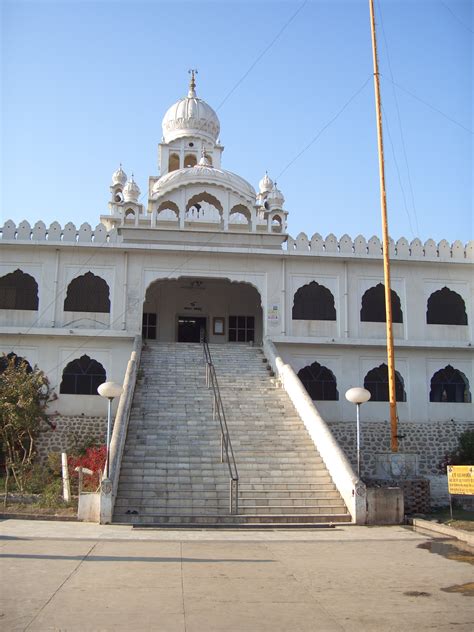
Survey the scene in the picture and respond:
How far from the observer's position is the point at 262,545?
10508 millimetres

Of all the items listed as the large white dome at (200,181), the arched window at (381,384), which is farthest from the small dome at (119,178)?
the arched window at (381,384)

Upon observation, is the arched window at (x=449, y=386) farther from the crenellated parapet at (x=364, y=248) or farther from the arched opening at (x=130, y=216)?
the arched opening at (x=130, y=216)

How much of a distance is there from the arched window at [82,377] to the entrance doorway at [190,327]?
530 centimetres

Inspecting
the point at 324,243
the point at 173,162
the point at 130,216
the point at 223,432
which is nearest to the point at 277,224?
the point at 324,243

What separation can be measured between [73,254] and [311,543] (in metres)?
15.2

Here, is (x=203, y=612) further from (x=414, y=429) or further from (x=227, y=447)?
(x=414, y=429)

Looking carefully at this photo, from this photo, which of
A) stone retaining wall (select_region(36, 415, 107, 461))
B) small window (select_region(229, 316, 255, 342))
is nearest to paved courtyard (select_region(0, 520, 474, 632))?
stone retaining wall (select_region(36, 415, 107, 461))

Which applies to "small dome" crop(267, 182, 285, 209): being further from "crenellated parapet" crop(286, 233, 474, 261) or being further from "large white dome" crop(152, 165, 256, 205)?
"crenellated parapet" crop(286, 233, 474, 261)

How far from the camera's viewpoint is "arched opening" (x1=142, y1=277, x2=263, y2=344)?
1056 inches

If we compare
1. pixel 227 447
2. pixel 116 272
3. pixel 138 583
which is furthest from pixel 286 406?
pixel 138 583

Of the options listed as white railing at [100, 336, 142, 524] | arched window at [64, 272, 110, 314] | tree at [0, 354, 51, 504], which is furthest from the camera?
arched window at [64, 272, 110, 314]

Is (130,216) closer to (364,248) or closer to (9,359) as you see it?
(9,359)

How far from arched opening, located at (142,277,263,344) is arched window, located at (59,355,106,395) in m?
4.45

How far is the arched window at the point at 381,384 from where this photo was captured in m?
23.2
